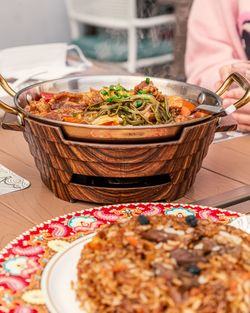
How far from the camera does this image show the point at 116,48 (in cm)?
414

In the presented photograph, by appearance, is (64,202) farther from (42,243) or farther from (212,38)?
(212,38)

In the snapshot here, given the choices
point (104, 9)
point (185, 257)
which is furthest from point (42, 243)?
point (104, 9)

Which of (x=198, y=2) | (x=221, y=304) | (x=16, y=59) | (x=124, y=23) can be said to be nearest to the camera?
(x=221, y=304)

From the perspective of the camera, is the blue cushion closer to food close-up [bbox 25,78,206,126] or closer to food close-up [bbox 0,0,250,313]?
food close-up [bbox 0,0,250,313]

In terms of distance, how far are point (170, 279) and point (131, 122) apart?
0.45 meters

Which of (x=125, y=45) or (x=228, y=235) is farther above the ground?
(x=228, y=235)

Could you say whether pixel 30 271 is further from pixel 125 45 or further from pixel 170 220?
pixel 125 45

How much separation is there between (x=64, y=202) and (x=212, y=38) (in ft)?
4.31

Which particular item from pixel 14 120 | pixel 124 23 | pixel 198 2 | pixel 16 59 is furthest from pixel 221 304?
pixel 124 23

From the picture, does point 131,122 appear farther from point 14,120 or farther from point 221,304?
point 221,304

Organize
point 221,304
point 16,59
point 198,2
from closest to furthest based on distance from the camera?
point 221,304 < point 16,59 < point 198,2

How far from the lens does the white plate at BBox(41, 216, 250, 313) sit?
706 millimetres

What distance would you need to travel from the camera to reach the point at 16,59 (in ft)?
6.88

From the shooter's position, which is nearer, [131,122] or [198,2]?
[131,122]
